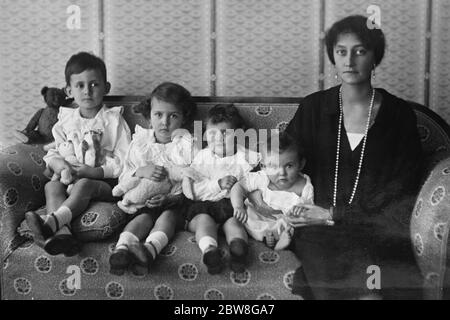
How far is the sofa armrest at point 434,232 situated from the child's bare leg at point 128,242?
2.26 ft

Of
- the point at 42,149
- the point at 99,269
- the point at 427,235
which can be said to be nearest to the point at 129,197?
the point at 99,269

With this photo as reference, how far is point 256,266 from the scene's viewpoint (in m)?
1.44

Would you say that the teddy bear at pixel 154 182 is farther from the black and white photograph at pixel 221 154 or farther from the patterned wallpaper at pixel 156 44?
the patterned wallpaper at pixel 156 44

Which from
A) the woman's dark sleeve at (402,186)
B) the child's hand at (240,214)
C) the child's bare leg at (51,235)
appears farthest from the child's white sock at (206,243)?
the woman's dark sleeve at (402,186)

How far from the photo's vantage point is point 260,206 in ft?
5.05

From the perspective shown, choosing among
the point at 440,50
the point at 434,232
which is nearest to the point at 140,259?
the point at 434,232

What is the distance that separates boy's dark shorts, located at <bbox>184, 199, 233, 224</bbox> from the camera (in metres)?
1.53

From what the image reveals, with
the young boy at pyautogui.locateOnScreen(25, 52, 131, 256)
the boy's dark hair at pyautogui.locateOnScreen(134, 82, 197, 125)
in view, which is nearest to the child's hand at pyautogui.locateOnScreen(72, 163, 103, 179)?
the young boy at pyautogui.locateOnScreen(25, 52, 131, 256)

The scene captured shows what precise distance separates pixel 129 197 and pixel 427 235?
779 millimetres

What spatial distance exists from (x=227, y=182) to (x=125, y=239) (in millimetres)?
315

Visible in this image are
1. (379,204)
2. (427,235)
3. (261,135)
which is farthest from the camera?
(261,135)

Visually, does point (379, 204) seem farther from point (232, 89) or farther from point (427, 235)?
point (232, 89)

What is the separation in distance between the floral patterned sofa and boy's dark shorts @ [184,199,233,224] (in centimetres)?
7
